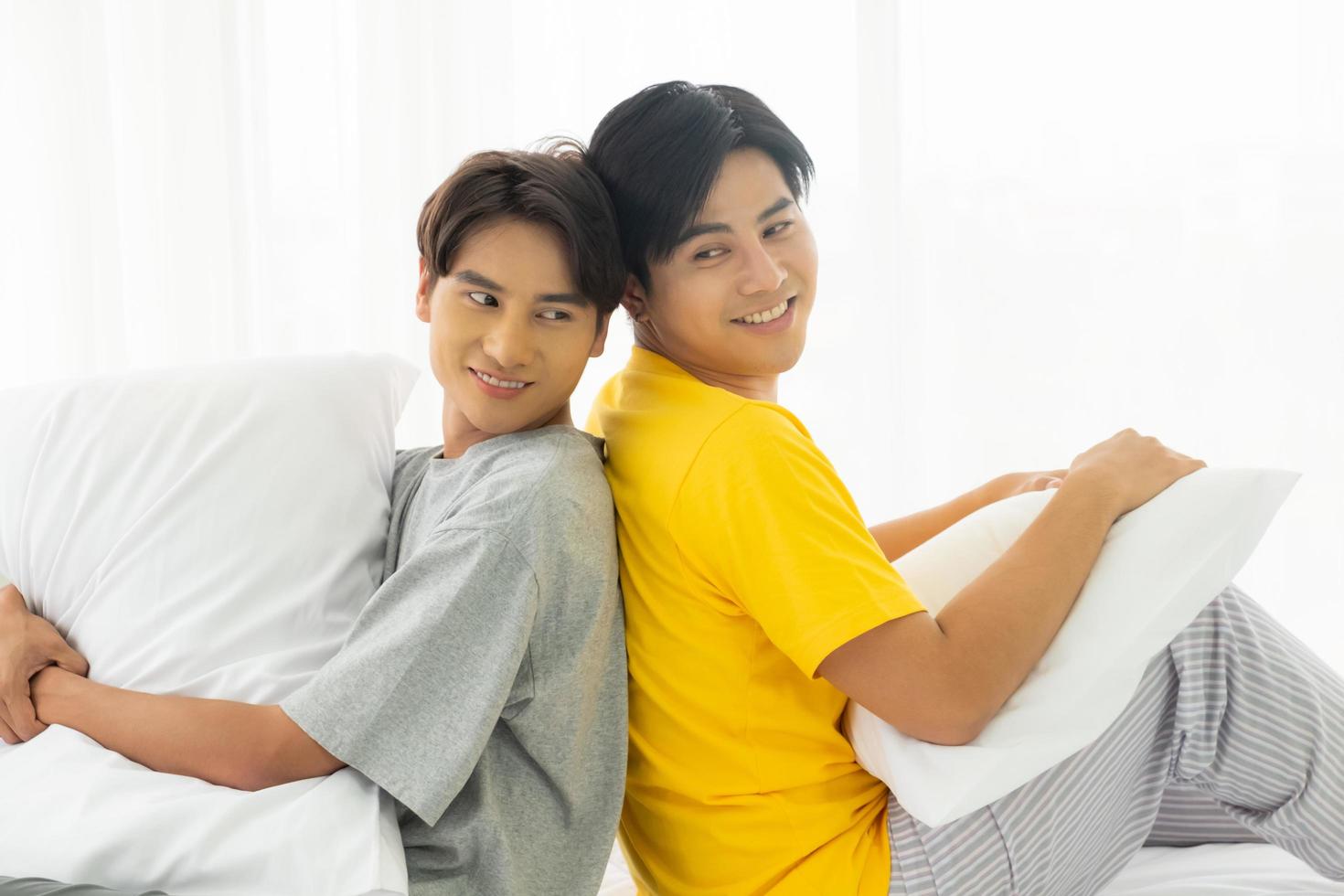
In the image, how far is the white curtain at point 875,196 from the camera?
216cm

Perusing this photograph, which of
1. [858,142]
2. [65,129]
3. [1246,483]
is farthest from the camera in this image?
[65,129]

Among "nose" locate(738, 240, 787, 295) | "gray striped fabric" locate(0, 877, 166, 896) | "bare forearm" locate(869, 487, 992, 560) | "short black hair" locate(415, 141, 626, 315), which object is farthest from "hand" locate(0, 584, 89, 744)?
"bare forearm" locate(869, 487, 992, 560)

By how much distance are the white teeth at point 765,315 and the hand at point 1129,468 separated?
13.1 inches

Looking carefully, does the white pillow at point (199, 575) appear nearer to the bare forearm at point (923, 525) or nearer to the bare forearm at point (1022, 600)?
the bare forearm at point (1022, 600)

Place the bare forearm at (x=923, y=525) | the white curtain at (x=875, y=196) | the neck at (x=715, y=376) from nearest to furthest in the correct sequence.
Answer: the neck at (x=715, y=376) < the bare forearm at (x=923, y=525) < the white curtain at (x=875, y=196)

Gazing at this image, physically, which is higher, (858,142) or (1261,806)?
(858,142)

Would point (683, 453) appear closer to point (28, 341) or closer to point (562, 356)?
point (562, 356)

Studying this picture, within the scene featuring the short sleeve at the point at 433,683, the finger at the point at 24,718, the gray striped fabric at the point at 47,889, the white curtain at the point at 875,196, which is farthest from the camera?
the white curtain at the point at 875,196

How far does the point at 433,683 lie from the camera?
0.93 metres

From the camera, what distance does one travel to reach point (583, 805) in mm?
1029

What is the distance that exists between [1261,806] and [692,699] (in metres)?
0.57

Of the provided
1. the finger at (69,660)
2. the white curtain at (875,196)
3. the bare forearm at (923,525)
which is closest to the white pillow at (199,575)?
the finger at (69,660)

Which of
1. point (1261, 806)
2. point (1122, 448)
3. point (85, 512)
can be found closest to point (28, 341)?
point (85, 512)

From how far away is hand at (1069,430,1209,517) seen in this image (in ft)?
3.52
